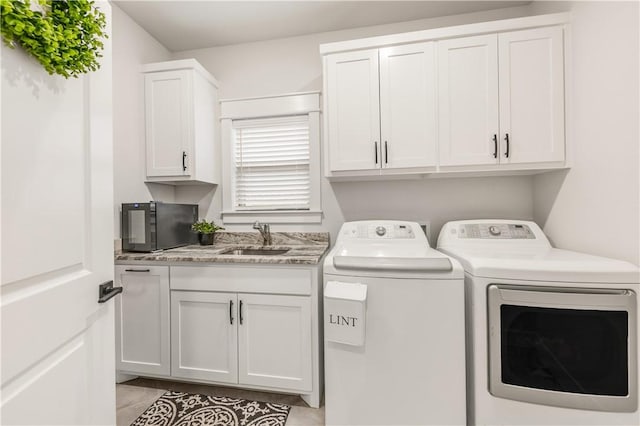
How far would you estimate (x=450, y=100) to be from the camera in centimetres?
182

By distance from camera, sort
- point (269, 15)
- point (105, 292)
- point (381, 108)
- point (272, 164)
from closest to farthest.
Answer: point (105, 292), point (381, 108), point (269, 15), point (272, 164)

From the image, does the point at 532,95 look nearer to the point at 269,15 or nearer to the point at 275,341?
the point at 269,15

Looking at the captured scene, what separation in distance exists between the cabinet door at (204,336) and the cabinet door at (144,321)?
7 centimetres

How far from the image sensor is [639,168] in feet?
3.99

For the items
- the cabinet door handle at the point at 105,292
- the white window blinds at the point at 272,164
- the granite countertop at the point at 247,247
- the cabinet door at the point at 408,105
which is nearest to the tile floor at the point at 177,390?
the granite countertop at the point at 247,247

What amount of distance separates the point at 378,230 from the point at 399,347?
800 millimetres

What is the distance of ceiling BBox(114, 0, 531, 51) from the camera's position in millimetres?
2033

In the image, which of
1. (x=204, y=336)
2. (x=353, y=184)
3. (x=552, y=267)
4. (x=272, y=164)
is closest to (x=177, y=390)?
(x=204, y=336)

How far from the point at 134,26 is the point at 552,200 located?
333 cm

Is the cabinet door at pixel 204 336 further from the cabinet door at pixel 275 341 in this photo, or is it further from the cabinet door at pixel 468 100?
the cabinet door at pixel 468 100

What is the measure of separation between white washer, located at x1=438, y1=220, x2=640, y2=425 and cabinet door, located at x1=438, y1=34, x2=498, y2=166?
2.50ft

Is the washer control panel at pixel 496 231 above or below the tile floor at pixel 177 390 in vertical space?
above

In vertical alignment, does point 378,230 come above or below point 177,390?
above

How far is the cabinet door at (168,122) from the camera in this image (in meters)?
2.21
